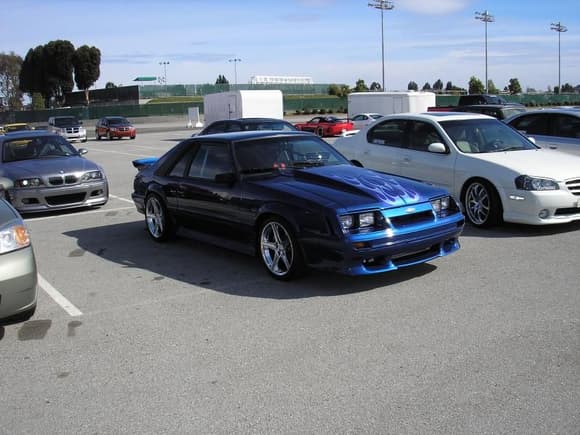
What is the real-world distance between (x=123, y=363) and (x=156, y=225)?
4041 mm

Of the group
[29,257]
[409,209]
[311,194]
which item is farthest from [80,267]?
[409,209]

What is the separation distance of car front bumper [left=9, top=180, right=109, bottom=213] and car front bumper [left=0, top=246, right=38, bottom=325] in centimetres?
605

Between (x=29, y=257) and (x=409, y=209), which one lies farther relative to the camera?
(x=409, y=209)

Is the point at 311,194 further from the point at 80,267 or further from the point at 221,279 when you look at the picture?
the point at 80,267

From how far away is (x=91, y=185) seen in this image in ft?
37.0

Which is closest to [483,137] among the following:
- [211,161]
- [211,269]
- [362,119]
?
[211,161]

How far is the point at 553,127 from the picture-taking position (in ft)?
38.1

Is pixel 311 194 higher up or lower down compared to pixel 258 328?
higher up

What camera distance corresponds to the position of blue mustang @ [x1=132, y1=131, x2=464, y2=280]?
231 inches

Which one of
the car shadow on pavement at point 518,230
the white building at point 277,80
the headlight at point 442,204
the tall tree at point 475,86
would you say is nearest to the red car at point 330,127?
the car shadow on pavement at point 518,230

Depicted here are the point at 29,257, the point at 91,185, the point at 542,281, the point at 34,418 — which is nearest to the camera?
the point at 34,418

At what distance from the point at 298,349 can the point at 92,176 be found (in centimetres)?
778

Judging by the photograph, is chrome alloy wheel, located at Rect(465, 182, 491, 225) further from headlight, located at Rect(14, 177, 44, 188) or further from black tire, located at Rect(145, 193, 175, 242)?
headlight, located at Rect(14, 177, 44, 188)

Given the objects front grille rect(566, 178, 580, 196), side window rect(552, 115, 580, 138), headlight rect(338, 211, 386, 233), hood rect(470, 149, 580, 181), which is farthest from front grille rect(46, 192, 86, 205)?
side window rect(552, 115, 580, 138)
